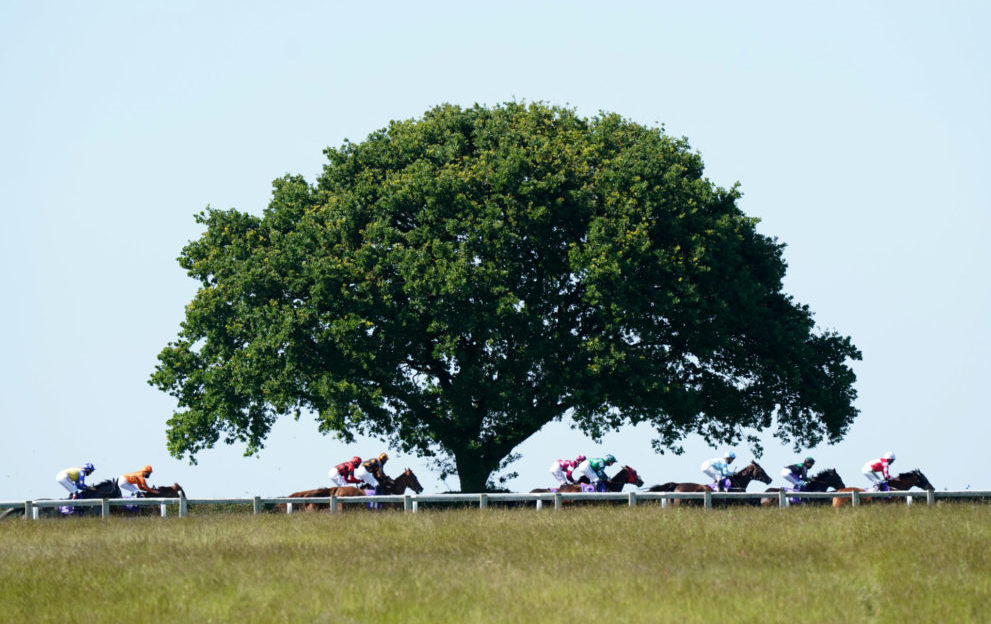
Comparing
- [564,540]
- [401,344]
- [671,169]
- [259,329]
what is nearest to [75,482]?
[259,329]

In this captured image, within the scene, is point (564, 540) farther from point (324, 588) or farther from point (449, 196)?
point (449, 196)

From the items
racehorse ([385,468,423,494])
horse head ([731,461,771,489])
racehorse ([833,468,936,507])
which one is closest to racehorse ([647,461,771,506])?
horse head ([731,461,771,489])

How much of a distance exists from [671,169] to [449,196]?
25.0 feet

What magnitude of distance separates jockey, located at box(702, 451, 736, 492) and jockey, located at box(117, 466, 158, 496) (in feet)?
54.0

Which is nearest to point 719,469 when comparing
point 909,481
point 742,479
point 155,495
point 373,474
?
point 742,479

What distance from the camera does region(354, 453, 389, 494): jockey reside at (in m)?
39.1

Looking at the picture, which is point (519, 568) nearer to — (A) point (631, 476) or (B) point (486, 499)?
(B) point (486, 499)

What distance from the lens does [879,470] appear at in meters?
39.5

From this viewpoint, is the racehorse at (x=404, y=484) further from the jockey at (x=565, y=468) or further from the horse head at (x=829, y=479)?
the horse head at (x=829, y=479)

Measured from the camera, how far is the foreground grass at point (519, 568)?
1947 cm

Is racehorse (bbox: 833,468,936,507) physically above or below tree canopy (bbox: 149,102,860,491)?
below

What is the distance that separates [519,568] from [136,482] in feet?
63.1

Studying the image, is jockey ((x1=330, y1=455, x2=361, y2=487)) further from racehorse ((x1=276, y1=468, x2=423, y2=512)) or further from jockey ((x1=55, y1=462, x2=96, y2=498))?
jockey ((x1=55, y1=462, x2=96, y2=498))

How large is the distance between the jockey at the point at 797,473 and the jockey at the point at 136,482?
18821mm
